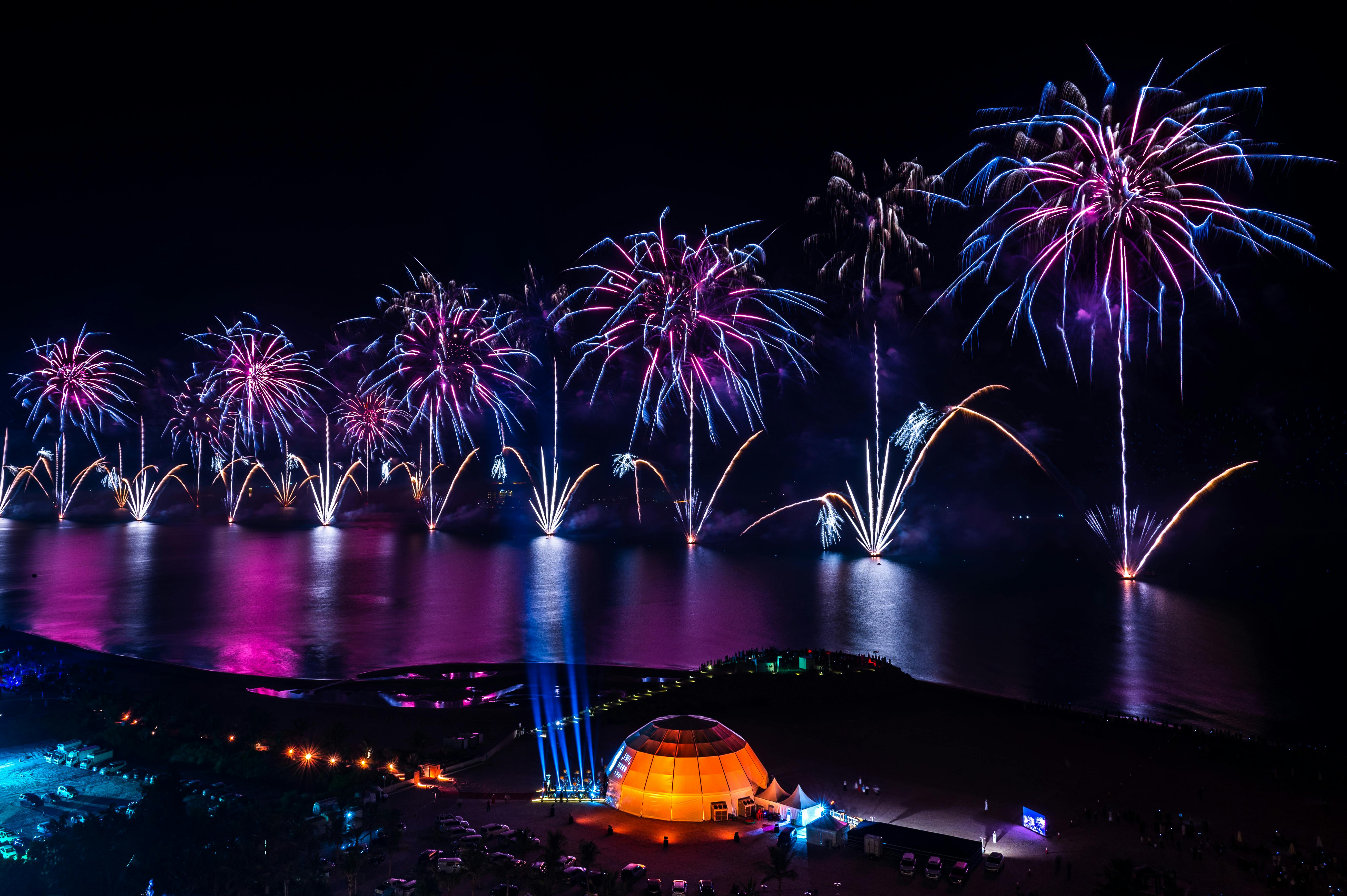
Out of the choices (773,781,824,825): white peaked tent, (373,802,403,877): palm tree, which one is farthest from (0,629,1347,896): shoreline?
(773,781,824,825): white peaked tent

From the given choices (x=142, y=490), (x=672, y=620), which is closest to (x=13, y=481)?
(x=142, y=490)

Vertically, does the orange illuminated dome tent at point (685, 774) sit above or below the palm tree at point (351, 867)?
above

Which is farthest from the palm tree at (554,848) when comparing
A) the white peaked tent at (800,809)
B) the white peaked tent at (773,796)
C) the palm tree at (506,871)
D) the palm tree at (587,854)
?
the white peaked tent at (800,809)

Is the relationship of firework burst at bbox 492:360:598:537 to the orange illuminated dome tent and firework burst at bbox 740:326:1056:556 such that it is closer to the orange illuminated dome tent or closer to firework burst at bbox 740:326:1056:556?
firework burst at bbox 740:326:1056:556

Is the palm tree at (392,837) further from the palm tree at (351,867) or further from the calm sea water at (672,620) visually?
the calm sea water at (672,620)

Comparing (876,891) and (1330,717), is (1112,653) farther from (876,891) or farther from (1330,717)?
(876,891)

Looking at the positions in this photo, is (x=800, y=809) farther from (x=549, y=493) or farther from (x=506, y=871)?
(x=549, y=493)

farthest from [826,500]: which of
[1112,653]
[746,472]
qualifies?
[1112,653]
